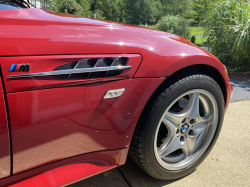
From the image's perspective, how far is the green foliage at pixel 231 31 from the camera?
512 centimetres

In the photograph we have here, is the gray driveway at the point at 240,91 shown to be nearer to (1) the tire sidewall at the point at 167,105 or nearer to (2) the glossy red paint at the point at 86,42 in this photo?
(1) the tire sidewall at the point at 167,105

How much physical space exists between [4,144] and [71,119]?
31cm

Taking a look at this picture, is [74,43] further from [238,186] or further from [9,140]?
[238,186]

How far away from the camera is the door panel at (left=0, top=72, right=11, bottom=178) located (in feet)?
2.85

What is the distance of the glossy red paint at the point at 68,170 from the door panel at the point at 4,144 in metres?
0.06

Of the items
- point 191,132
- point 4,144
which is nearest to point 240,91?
point 191,132

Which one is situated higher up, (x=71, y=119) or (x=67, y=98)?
(x=67, y=98)

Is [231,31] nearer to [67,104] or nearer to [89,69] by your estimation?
[89,69]

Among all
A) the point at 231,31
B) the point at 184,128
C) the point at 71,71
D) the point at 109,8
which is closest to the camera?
the point at 71,71

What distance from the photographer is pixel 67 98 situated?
995mm

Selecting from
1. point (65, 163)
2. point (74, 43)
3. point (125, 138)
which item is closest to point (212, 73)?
point (125, 138)

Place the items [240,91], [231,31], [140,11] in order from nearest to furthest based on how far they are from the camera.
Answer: [240,91] → [231,31] → [140,11]

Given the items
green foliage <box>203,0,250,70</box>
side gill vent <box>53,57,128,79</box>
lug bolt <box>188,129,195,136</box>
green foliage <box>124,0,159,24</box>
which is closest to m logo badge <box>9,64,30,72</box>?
side gill vent <box>53,57,128,79</box>

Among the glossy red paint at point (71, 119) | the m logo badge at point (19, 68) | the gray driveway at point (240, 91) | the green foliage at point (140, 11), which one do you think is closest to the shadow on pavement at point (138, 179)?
the glossy red paint at point (71, 119)
